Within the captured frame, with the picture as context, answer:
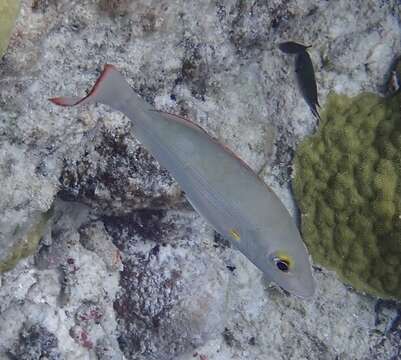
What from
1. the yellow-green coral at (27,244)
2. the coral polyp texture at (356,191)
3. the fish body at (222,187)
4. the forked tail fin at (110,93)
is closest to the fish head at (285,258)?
the fish body at (222,187)

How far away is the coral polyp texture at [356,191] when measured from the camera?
4348 mm

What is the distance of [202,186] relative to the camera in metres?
2.61

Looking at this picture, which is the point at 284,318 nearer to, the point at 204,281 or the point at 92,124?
the point at 204,281

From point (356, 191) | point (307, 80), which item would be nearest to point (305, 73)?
point (307, 80)

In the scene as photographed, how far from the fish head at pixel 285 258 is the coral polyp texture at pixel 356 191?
6.43 feet

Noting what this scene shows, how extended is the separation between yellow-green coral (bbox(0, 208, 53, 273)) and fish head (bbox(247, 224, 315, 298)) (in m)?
2.14

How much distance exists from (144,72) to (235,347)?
2790mm

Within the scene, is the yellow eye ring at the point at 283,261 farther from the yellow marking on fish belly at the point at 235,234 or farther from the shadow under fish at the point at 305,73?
the shadow under fish at the point at 305,73

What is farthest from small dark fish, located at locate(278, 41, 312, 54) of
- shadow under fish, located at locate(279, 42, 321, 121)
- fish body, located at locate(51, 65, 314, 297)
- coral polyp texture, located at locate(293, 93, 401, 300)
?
fish body, located at locate(51, 65, 314, 297)

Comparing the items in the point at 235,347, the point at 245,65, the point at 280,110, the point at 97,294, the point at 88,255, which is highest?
the point at 245,65

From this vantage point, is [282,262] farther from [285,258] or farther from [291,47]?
[291,47]

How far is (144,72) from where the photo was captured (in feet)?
12.8

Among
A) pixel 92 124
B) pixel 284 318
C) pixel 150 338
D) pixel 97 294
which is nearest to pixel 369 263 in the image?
pixel 284 318

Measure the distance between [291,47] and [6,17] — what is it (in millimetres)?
2824
